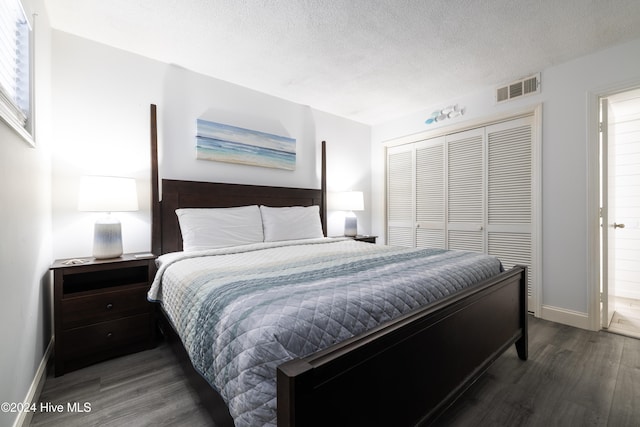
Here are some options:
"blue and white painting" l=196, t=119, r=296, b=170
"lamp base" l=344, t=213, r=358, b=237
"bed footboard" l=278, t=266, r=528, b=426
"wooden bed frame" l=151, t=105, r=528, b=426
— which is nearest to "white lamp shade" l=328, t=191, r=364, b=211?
"lamp base" l=344, t=213, r=358, b=237

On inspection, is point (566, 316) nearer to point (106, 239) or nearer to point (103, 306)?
point (103, 306)

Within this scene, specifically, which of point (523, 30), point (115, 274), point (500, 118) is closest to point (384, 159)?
point (500, 118)

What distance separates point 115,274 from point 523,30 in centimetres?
380

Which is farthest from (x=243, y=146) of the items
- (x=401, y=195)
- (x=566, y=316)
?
(x=566, y=316)

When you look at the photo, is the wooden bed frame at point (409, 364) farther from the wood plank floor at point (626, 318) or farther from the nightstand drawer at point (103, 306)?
the wood plank floor at point (626, 318)

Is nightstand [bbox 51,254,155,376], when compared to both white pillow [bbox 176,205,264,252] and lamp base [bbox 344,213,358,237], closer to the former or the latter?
white pillow [bbox 176,205,264,252]

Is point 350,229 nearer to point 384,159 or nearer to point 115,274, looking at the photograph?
point 384,159

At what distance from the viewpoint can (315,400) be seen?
805mm

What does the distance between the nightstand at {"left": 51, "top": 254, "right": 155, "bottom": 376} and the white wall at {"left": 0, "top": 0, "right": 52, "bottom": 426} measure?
12cm

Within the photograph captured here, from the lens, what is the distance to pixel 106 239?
212 centimetres

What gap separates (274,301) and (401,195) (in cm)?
347

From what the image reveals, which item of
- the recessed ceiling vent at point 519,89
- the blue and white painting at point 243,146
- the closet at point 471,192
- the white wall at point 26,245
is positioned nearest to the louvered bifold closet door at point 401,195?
the closet at point 471,192

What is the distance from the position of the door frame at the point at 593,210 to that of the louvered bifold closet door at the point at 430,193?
139 centimetres

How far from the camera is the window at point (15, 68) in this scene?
1275 millimetres
